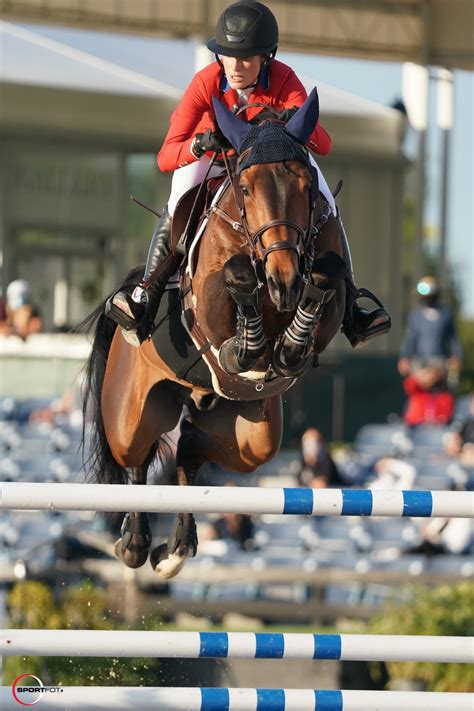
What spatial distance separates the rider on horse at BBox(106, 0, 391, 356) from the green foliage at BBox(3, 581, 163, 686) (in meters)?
A: 2.70

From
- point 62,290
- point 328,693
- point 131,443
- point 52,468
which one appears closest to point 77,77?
point 62,290

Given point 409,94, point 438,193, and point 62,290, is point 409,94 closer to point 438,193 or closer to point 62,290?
point 438,193

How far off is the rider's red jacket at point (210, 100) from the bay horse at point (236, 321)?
0.79 ft

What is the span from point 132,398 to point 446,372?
625 cm

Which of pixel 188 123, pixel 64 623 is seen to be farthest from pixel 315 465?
pixel 188 123

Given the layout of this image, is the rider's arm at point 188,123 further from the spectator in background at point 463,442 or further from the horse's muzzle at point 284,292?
the spectator in background at point 463,442

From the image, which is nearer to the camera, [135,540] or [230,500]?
[230,500]

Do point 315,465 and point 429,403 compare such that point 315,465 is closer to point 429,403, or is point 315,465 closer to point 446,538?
point 446,538

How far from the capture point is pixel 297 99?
476 cm

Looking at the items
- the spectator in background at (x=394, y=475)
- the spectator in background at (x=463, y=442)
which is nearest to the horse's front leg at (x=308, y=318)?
the spectator in background at (x=394, y=475)

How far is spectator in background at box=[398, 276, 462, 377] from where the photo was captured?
1123 cm

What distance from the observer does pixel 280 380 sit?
4.66m

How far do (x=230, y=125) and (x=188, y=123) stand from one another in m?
0.35

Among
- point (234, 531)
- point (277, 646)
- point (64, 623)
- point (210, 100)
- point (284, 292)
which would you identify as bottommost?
point (64, 623)
